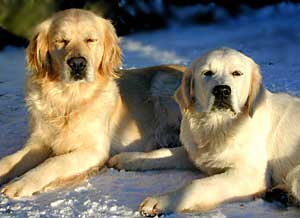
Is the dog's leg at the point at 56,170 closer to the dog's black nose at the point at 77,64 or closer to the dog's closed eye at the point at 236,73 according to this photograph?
the dog's black nose at the point at 77,64

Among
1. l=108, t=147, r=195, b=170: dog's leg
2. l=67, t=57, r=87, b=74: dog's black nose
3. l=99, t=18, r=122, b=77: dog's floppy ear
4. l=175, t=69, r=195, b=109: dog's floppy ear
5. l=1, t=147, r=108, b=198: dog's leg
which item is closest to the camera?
l=1, t=147, r=108, b=198: dog's leg

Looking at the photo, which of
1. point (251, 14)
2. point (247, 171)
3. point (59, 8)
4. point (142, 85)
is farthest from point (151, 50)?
point (247, 171)

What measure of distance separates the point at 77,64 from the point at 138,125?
1.04 metres

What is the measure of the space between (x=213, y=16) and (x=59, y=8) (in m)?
2.90

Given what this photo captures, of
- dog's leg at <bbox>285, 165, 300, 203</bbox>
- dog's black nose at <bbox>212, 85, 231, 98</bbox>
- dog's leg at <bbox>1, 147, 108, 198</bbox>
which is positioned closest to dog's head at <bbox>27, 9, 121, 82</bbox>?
dog's leg at <bbox>1, 147, 108, 198</bbox>

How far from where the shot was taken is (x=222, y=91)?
3.86 m

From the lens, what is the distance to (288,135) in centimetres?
420

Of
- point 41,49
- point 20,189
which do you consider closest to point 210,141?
point 20,189

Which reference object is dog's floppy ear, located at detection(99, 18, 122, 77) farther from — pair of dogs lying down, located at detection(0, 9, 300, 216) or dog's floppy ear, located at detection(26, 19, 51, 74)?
dog's floppy ear, located at detection(26, 19, 51, 74)

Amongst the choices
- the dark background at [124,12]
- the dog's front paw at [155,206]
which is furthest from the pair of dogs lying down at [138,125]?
the dark background at [124,12]

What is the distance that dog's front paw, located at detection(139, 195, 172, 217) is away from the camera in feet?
11.8

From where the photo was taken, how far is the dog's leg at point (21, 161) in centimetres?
436

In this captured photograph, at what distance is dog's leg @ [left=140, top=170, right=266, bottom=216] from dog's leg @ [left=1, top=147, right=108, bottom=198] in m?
0.80

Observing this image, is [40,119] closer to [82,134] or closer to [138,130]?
[82,134]
